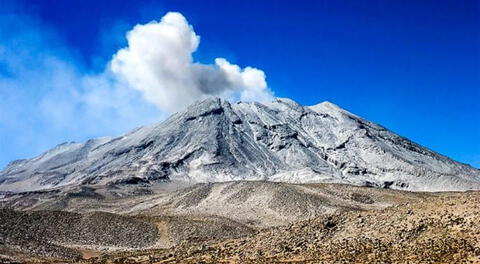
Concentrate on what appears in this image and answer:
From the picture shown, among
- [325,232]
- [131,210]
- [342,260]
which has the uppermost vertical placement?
[131,210]

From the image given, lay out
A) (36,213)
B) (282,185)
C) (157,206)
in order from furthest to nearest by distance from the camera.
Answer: (157,206)
(282,185)
(36,213)

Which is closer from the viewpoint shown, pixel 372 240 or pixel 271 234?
pixel 372 240

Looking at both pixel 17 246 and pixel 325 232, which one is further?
pixel 17 246

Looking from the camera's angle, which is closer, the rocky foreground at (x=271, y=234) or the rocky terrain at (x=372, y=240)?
the rocky terrain at (x=372, y=240)

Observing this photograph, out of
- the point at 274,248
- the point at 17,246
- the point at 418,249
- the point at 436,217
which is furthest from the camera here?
the point at 17,246

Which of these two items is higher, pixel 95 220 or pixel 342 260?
pixel 95 220

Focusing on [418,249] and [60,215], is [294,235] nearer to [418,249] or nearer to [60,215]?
[418,249]

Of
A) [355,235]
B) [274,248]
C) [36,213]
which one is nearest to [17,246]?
[36,213]

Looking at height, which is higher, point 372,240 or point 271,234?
point 271,234
